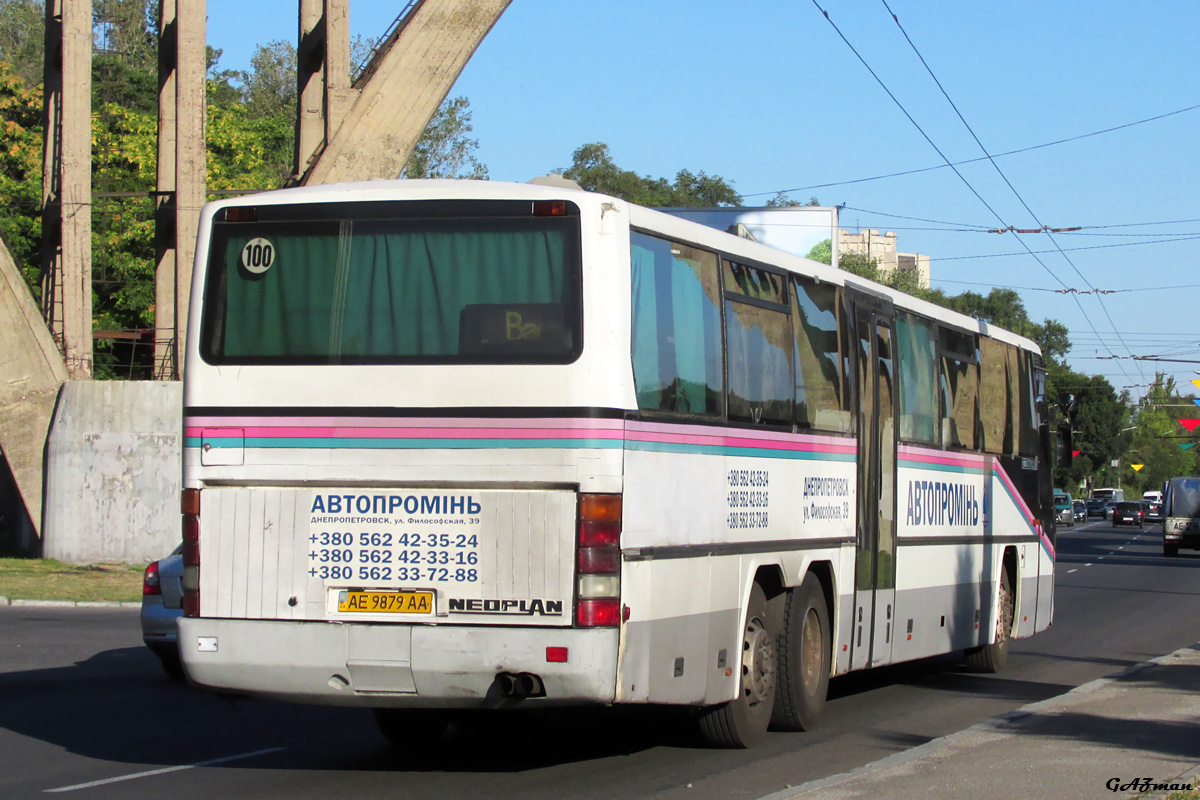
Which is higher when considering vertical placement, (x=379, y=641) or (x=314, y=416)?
(x=314, y=416)

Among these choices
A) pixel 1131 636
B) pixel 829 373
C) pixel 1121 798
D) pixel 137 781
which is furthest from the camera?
pixel 1131 636

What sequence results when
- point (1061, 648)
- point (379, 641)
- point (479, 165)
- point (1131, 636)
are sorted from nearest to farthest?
point (379, 641) < point (1061, 648) < point (1131, 636) < point (479, 165)

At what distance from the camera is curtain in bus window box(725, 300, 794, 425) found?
30.3 ft

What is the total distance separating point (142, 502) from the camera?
26219 mm

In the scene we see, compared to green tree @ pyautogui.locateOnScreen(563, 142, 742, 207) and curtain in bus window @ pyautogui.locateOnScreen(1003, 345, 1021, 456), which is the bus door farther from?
green tree @ pyautogui.locateOnScreen(563, 142, 742, 207)

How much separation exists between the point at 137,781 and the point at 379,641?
1.81m

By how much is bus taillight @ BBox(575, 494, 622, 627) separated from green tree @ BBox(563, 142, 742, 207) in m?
81.1

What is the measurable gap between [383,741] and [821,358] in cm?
409

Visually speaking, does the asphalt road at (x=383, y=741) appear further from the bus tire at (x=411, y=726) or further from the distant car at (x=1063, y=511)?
the distant car at (x=1063, y=511)

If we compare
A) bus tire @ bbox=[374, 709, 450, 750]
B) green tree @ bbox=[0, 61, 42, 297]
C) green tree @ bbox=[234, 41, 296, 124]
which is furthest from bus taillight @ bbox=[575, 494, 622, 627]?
green tree @ bbox=[234, 41, 296, 124]

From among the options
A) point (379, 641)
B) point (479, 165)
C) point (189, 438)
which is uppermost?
point (479, 165)

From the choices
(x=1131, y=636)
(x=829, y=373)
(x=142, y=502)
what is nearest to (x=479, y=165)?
(x=142, y=502)

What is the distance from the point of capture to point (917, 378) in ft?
42.4

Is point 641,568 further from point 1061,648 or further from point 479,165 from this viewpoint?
point 479,165
